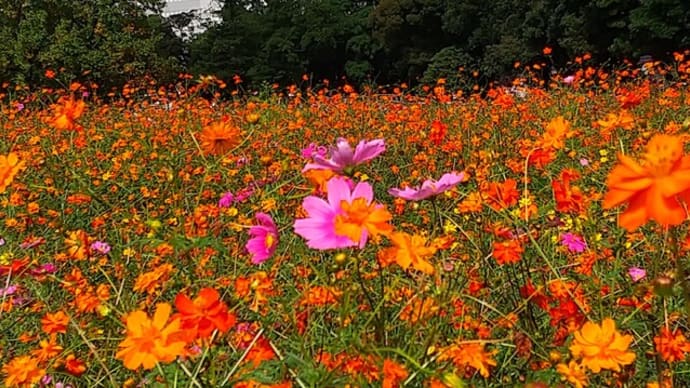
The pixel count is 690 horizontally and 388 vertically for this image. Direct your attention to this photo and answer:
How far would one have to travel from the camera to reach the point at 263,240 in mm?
715

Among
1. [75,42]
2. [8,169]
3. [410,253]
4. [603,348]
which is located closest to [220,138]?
[8,169]

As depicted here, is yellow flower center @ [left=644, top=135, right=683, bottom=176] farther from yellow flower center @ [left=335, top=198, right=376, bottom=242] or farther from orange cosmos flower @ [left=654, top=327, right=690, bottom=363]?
orange cosmos flower @ [left=654, top=327, right=690, bottom=363]

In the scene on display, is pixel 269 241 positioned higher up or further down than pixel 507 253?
higher up

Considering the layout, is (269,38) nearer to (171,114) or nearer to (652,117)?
(171,114)

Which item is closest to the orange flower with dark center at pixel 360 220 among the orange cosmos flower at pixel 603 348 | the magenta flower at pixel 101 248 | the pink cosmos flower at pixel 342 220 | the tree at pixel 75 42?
the pink cosmos flower at pixel 342 220

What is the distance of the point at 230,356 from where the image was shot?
0.79m

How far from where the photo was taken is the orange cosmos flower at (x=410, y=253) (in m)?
0.62

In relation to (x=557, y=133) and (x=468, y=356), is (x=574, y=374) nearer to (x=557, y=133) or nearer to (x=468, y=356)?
(x=468, y=356)

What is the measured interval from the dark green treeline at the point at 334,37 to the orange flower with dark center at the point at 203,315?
5.53 m

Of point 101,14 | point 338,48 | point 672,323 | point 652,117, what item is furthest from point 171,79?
point 672,323

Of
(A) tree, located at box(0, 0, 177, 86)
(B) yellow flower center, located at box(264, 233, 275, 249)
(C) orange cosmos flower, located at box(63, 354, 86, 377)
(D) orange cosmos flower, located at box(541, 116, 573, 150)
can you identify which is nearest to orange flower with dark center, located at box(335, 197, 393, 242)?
(B) yellow flower center, located at box(264, 233, 275, 249)

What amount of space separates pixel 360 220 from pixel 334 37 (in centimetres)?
2305

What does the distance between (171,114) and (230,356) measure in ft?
11.5

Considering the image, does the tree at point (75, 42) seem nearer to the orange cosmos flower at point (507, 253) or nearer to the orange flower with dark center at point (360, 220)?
the orange cosmos flower at point (507, 253)
